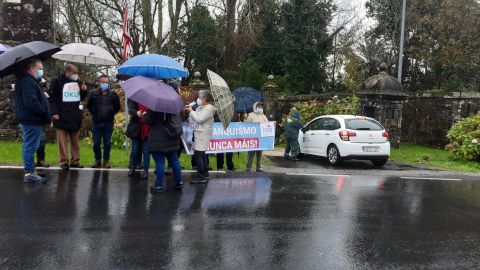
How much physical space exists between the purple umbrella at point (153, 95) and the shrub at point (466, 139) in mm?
10624

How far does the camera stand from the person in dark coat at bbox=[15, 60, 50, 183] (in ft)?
24.1

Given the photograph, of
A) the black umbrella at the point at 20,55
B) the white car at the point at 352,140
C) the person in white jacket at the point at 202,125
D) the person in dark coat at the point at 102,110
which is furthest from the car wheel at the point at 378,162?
the black umbrella at the point at 20,55

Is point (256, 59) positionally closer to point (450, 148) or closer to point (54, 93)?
point (450, 148)

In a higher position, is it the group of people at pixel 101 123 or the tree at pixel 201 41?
the tree at pixel 201 41

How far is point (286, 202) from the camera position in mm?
7352

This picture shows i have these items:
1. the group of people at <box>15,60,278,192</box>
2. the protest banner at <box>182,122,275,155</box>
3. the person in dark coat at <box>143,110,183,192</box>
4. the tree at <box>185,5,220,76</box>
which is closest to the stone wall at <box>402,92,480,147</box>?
the protest banner at <box>182,122,275,155</box>

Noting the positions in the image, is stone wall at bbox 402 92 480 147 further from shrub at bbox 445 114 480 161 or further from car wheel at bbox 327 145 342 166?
car wheel at bbox 327 145 342 166

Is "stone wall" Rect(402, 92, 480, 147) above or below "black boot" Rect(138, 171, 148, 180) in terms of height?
above

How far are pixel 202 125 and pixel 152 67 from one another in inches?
55.0

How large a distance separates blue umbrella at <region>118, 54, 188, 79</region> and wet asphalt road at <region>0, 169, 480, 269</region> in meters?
1.96

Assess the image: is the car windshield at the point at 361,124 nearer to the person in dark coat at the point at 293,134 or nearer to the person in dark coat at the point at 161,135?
the person in dark coat at the point at 293,134

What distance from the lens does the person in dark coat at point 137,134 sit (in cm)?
830

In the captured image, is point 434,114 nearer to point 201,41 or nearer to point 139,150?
point 139,150

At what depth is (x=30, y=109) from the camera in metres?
7.38
